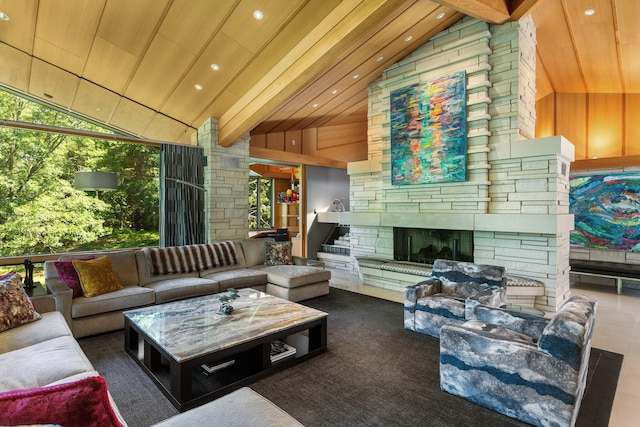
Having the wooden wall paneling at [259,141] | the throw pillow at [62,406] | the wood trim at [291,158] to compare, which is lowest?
the throw pillow at [62,406]

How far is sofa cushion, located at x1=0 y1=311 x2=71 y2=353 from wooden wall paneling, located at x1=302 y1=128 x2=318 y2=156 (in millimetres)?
6047

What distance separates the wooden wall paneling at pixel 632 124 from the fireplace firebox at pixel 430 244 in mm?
3264

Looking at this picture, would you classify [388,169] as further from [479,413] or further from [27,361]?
[27,361]

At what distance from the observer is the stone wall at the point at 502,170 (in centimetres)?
459

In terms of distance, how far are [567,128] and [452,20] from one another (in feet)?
10.9

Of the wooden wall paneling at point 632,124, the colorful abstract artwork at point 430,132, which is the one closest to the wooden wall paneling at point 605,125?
the wooden wall paneling at point 632,124

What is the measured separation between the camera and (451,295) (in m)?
3.91

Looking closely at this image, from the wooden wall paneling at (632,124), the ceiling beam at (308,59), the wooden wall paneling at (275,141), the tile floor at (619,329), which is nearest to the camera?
the tile floor at (619,329)

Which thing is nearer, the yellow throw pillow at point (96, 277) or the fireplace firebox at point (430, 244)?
the yellow throw pillow at point (96, 277)

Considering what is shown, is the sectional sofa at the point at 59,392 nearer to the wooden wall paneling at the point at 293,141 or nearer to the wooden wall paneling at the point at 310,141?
the wooden wall paneling at the point at 293,141

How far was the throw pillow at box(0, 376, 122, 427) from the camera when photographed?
980mm

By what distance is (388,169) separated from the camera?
633cm

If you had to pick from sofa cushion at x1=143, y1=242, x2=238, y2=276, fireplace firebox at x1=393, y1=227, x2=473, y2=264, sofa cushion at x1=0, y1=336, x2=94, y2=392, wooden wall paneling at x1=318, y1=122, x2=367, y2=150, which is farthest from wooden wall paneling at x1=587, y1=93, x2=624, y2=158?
sofa cushion at x1=0, y1=336, x2=94, y2=392

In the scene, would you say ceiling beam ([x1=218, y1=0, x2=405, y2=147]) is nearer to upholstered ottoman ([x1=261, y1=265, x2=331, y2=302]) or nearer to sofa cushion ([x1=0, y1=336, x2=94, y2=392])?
upholstered ottoman ([x1=261, y1=265, x2=331, y2=302])
